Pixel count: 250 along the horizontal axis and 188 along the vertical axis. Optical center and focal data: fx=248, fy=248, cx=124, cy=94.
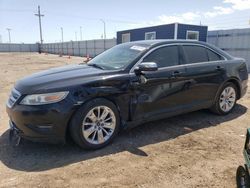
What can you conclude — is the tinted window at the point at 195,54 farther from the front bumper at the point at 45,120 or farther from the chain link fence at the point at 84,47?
the chain link fence at the point at 84,47

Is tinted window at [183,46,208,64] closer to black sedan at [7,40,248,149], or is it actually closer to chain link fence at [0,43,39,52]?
black sedan at [7,40,248,149]


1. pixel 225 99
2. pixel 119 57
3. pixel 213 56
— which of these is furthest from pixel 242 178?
pixel 213 56

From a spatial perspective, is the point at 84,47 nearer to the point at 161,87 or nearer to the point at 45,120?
the point at 161,87

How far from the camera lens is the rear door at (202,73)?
4.67 m

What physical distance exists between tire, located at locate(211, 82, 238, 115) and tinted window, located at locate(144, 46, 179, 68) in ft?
4.56

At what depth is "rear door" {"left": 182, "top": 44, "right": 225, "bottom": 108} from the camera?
4.67 metres

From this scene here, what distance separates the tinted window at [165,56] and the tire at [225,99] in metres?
1.39

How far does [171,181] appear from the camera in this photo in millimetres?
2941

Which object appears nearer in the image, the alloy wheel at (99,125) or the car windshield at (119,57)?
the alloy wheel at (99,125)

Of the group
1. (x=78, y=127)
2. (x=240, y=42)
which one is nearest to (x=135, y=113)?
(x=78, y=127)

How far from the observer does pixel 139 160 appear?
342cm

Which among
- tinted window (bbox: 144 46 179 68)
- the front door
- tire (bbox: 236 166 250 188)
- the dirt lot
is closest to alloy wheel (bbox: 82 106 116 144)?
the dirt lot

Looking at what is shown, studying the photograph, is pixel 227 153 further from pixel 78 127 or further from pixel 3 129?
pixel 3 129

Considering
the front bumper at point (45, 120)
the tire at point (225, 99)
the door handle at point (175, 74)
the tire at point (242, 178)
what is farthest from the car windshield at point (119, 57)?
the tire at point (242, 178)
